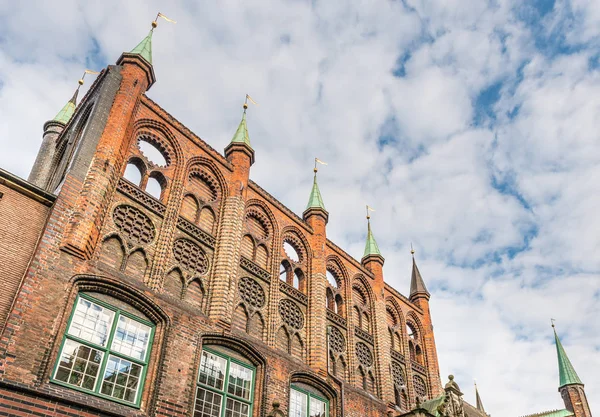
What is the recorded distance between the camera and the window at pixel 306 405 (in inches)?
620

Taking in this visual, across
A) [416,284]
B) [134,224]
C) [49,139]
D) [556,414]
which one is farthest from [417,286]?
[556,414]

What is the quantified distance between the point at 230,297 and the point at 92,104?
7.41 metres

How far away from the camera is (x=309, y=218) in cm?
2186

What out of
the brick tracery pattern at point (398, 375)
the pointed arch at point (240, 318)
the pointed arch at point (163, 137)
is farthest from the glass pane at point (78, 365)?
the brick tracery pattern at point (398, 375)

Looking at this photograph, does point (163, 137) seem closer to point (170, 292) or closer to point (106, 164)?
point (106, 164)

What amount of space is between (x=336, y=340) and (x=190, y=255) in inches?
276

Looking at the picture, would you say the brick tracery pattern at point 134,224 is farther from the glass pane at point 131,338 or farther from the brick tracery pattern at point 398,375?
the brick tracery pattern at point 398,375

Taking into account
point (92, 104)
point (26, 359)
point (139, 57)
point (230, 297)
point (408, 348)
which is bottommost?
point (26, 359)

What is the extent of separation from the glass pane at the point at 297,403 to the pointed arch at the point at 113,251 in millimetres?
6684

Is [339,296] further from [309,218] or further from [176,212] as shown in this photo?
[176,212]

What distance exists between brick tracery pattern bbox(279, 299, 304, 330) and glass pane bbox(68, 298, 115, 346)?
6705 mm

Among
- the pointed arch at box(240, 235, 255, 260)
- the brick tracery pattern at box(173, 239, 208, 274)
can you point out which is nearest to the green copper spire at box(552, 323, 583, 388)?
the pointed arch at box(240, 235, 255, 260)

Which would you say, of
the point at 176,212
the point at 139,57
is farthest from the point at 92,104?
the point at 176,212

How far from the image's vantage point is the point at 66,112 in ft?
89.9
